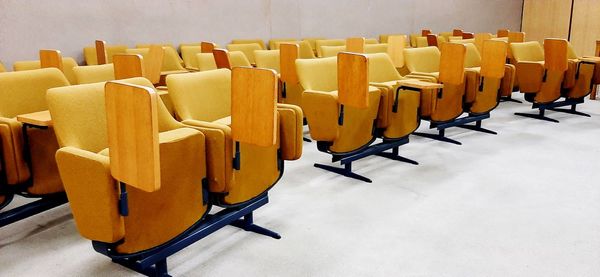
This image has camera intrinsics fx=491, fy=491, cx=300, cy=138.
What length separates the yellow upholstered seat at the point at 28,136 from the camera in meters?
2.58

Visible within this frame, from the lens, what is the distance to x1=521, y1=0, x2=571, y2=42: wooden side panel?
451 inches

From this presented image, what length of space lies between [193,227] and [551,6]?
12.0 m

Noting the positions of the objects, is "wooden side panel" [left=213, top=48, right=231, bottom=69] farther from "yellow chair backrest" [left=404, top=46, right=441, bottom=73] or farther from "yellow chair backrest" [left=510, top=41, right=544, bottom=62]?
"yellow chair backrest" [left=510, top=41, right=544, bottom=62]

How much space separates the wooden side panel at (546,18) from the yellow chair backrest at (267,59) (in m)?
Result: 9.25

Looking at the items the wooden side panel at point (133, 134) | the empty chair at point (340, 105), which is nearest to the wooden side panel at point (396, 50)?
the empty chair at point (340, 105)

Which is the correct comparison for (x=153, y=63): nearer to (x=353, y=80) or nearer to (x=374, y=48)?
(x=353, y=80)

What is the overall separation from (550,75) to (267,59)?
3.41m

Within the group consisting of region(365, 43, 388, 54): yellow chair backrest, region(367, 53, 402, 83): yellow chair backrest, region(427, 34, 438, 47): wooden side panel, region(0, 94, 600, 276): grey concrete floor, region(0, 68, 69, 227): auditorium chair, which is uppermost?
region(427, 34, 438, 47): wooden side panel

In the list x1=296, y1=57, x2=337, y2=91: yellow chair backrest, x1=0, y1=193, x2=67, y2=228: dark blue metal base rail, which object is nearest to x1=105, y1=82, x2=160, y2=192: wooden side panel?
x1=0, y1=193, x2=67, y2=228: dark blue metal base rail

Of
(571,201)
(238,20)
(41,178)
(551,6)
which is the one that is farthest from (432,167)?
(551,6)

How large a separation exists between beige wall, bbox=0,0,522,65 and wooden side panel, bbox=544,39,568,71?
4.01m

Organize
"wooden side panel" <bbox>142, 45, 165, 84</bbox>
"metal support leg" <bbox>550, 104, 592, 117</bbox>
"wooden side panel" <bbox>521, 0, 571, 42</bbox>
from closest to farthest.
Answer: "wooden side panel" <bbox>142, 45, 165, 84</bbox> → "metal support leg" <bbox>550, 104, 592, 117</bbox> → "wooden side panel" <bbox>521, 0, 571, 42</bbox>

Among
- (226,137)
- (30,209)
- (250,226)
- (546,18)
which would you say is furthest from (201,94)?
(546,18)

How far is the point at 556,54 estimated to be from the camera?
5559 millimetres
